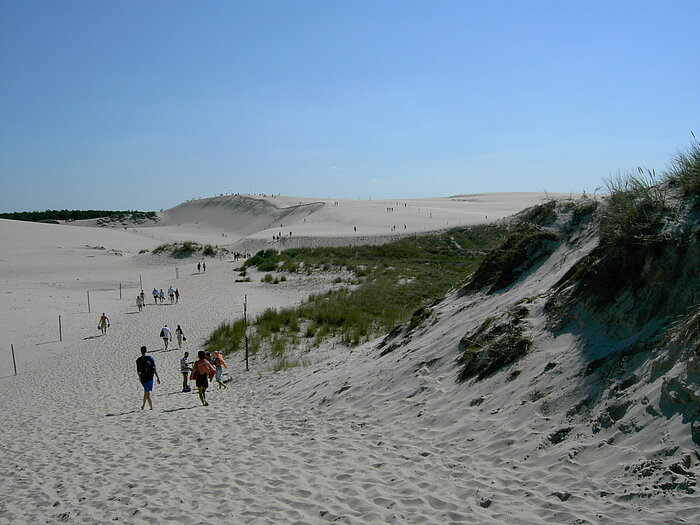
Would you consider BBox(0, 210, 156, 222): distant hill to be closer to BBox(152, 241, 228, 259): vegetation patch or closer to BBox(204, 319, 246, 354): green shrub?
BBox(152, 241, 228, 259): vegetation patch

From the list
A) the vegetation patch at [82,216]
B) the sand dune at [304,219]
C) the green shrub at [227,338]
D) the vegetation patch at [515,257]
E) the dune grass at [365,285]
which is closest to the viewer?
the vegetation patch at [515,257]

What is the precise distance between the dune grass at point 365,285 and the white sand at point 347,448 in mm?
3031

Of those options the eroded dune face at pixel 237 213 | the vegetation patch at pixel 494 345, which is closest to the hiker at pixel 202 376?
the vegetation patch at pixel 494 345

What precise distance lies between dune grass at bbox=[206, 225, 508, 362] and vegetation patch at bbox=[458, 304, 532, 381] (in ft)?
14.7

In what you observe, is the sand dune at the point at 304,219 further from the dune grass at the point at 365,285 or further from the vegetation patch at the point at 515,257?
the vegetation patch at the point at 515,257

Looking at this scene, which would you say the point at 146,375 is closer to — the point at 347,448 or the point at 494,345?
the point at 347,448

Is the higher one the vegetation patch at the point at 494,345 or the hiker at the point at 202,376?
the vegetation patch at the point at 494,345

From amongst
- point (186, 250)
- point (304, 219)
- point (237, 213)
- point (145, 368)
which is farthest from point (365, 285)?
point (237, 213)

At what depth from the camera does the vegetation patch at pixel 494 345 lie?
292 inches

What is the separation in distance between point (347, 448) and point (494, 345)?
2.51 metres

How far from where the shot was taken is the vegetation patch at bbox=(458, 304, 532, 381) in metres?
7.41

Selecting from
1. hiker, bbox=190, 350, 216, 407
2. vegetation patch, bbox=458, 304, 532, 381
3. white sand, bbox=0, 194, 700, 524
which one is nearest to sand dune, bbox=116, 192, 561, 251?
vegetation patch, bbox=458, 304, 532, 381

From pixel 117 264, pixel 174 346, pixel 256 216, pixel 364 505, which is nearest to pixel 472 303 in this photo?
pixel 364 505

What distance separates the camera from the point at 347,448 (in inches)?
280
